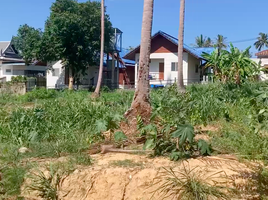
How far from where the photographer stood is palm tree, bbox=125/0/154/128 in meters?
6.91

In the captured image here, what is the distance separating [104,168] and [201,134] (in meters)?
2.34

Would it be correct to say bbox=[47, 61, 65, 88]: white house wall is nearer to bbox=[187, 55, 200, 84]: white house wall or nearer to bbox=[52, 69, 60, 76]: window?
bbox=[52, 69, 60, 76]: window

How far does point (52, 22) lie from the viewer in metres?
27.2

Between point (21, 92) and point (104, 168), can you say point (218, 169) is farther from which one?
point (21, 92)

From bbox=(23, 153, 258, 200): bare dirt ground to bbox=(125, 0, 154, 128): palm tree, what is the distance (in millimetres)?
1942

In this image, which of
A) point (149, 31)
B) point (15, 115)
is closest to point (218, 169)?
point (149, 31)

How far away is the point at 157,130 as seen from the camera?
18.5 ft

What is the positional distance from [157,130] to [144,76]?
1.85 meters

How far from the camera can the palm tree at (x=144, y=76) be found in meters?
6.91

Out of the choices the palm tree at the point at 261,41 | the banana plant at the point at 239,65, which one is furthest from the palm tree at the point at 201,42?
the banana plant at the point at 239,65

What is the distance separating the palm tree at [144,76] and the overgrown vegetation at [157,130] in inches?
11.1

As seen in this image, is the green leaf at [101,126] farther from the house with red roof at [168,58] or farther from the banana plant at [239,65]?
the house with red roof at [168,58]

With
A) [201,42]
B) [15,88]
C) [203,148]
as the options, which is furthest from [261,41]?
[203,148]

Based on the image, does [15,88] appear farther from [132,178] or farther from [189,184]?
[189,184]
